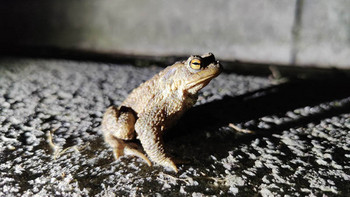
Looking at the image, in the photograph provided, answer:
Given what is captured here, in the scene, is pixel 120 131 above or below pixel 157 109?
below

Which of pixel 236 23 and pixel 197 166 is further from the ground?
pixel 236 23

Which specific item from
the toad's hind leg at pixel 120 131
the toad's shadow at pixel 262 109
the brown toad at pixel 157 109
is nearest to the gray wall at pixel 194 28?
the toad's shadow at pixel 262 109

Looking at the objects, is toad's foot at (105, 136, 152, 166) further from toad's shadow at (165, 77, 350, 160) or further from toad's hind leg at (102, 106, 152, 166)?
toad's shadow at (165, 77, 350, 160)

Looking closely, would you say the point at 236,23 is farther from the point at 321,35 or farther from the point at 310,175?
the point at 310,175

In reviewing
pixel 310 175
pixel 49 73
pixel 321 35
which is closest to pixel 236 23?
pixel 321 35

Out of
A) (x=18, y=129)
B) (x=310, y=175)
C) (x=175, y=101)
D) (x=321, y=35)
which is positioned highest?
(x=321, y=35)

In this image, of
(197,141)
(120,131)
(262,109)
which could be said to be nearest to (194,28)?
(262,109)

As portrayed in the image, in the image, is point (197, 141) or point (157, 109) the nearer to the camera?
point (157, 109)

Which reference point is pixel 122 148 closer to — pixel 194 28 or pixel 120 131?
pixel 120 131
